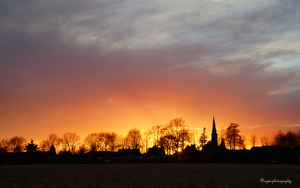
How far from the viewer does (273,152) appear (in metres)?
108

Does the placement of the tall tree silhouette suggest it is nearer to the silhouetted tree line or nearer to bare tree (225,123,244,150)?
the silhouetted tree line

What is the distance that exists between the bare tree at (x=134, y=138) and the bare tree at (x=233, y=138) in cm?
5245

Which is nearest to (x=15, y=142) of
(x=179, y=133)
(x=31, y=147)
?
(x=31, y=147)

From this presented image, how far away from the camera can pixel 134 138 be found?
141625 millimetres

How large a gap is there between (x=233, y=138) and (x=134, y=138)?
5759cm

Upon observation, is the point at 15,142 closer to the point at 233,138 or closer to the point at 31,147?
the point at 31,147

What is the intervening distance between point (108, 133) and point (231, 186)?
138m

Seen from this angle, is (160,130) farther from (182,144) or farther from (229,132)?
(229,132)

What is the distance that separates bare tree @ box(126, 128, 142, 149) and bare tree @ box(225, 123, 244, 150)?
2065 inches

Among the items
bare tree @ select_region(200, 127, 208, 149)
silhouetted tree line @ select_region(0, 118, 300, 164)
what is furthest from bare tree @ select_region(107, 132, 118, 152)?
bare tree @ select_region(200, 127, 208, 149)

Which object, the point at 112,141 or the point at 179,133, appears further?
the point at 112,141

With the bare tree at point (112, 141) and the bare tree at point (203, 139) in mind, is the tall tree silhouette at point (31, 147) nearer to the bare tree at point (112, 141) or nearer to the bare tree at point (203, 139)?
the bare tree at point (112, 141)

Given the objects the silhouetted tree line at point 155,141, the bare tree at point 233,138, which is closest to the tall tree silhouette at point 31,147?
the silhouetted tree line at point 155,141

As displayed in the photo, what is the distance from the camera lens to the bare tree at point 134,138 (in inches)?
5551
